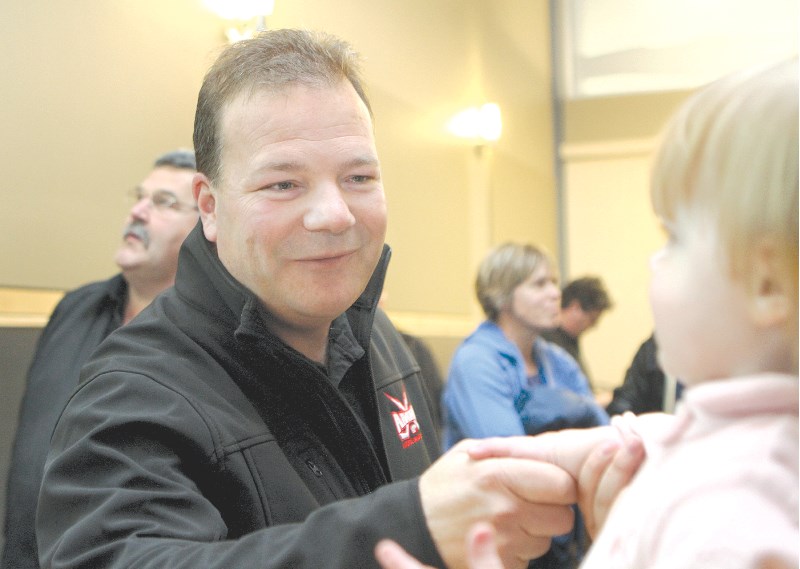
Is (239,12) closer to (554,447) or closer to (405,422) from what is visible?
(405,422)

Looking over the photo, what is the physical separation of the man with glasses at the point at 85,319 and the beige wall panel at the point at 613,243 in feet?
22.2

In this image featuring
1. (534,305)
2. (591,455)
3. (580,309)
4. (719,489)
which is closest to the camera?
(719,489)

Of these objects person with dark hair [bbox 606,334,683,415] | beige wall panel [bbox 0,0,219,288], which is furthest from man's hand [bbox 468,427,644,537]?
beige wall panel [bbox 0,0,219,288]

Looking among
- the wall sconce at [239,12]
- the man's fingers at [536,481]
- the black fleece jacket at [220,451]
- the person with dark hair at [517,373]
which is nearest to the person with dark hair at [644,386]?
the person with dark hair at [517,373]

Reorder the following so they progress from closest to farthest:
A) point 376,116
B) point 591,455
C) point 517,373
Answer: point 591,455, point 517,373, point 376,116

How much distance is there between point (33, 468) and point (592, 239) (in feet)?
26.3

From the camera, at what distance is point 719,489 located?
1.90 feet

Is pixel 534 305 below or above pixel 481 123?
below

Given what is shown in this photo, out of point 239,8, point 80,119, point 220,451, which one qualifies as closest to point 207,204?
point 220,451

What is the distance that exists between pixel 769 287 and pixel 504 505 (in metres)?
0.36

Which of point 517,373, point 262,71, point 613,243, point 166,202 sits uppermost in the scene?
point 262,71

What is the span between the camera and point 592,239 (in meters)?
9.56

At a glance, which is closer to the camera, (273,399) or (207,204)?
(273,399)

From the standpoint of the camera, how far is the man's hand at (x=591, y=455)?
0.77 metres
